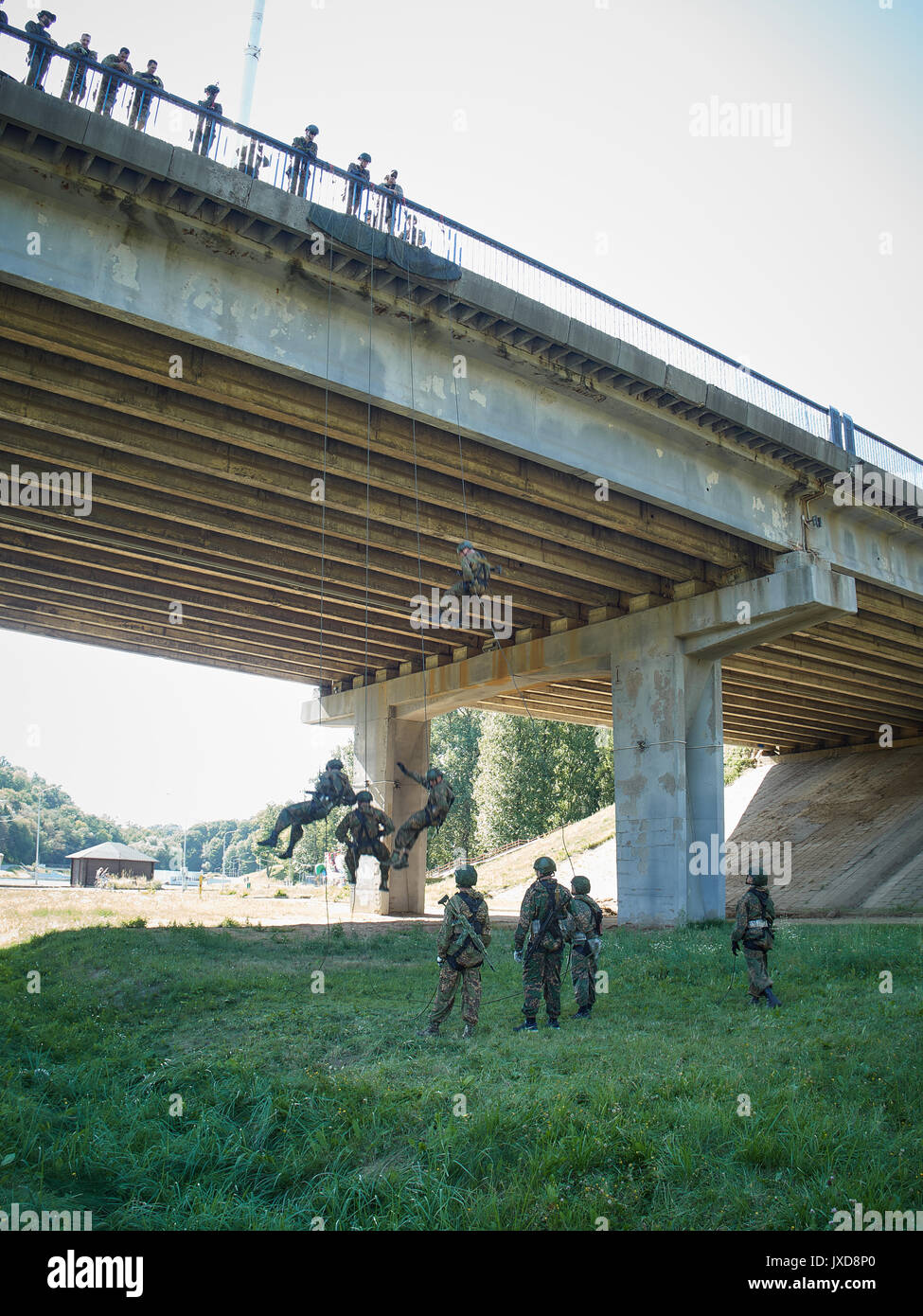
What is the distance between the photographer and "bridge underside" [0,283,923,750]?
14.9 meters

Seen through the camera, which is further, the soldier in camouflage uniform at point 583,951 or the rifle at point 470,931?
the soldier in camouflage uniform at point 583,951

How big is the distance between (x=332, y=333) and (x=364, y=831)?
7532mm

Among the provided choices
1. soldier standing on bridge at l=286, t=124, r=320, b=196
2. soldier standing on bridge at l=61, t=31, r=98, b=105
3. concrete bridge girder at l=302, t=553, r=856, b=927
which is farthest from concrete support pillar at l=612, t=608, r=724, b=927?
soldier standing on bridge at l=61, t=31, r=98, b=105

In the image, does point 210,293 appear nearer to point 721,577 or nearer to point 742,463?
point 742,463

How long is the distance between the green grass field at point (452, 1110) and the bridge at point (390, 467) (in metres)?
8.95

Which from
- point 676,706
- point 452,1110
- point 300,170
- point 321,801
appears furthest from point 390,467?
point 452,1110

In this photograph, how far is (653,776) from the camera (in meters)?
22.3

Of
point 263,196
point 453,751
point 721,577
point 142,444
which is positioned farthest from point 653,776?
point 453,751

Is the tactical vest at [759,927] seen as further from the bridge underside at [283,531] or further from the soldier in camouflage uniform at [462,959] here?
the bridge underside at [283,531]

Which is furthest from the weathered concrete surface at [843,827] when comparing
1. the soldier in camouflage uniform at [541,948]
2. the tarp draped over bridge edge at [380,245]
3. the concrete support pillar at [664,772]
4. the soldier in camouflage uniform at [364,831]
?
the tarp draped over bridge edge at [380,245]

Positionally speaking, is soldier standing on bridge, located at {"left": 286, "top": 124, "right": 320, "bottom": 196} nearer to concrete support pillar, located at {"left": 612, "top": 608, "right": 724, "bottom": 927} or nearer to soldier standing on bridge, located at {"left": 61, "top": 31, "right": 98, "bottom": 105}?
soldier standing on bridge, located at {"left": 61, "top": 31, "right": 98, "bottom": 105}

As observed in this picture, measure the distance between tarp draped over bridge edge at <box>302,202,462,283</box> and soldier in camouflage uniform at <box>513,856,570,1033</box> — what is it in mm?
8846

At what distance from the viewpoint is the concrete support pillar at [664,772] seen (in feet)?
70.7

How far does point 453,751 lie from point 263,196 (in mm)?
56758
